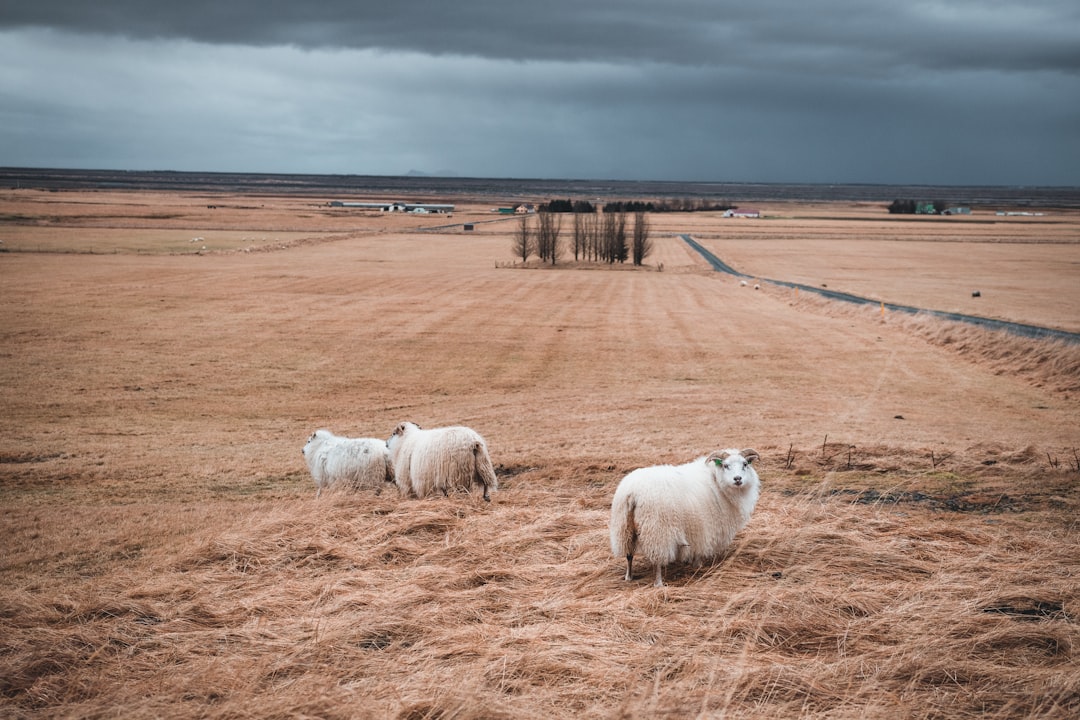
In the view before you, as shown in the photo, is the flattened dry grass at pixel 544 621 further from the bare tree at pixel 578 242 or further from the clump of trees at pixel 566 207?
the clump of trees at pixel 566 207

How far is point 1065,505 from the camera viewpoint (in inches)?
430

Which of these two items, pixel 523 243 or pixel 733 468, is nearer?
pixel 733 468

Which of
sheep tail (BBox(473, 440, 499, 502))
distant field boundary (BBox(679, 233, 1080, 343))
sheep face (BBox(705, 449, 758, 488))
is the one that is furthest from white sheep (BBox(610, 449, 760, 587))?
distant field boundary (BBox(679, 233, 1080, 343))

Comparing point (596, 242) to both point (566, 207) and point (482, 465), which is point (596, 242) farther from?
point (566, 207)

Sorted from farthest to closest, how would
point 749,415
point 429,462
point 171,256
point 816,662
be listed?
point 171,256
point 749,415
point 429,462
point 816,662

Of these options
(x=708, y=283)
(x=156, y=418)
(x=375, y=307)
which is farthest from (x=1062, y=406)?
(x=708, y=283)

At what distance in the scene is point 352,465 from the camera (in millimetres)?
13859

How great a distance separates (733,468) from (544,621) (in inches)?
121

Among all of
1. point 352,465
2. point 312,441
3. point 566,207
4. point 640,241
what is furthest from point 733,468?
point 566,207

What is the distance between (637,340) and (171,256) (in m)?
55.7

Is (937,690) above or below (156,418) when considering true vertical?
above

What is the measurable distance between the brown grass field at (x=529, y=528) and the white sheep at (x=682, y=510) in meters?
0.40

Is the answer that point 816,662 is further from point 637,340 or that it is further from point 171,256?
point 171,256

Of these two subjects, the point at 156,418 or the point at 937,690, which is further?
the point at 156,418
